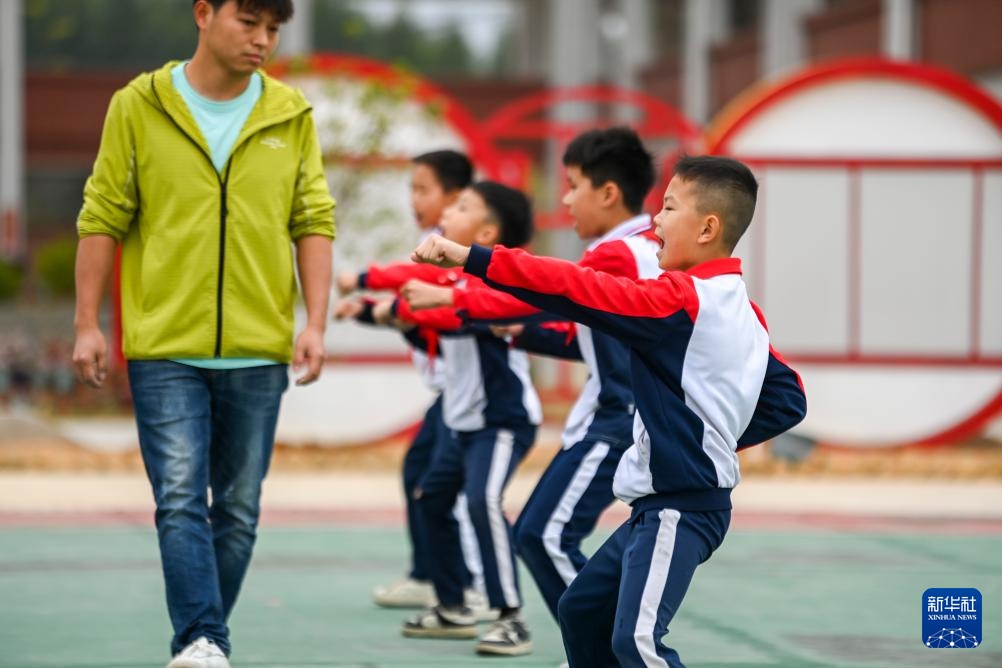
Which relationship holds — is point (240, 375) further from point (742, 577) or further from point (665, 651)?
point (742, 577)

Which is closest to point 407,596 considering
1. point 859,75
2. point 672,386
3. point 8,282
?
point 672,386

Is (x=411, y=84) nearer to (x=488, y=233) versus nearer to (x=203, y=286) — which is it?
(x=488, y=233)

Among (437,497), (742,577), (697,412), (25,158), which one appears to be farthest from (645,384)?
(25,158)

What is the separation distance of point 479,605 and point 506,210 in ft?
4.98

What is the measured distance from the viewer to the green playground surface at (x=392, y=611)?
5672 mm

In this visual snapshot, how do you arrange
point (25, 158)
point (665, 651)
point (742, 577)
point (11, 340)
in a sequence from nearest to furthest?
point (665, 651), point (742, 577), point (11, 340), point (25, 158)

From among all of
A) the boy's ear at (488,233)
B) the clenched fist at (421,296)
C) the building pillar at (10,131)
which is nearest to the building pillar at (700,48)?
the building pillar at (10,131)

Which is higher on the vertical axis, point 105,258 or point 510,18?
point 510,18

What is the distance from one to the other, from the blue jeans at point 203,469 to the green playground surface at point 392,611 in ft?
2.27

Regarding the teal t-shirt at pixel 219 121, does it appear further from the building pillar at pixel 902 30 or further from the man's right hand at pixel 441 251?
the building pillar at pixel 902 30

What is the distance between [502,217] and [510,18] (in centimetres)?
2468

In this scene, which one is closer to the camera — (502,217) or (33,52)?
(502,217)

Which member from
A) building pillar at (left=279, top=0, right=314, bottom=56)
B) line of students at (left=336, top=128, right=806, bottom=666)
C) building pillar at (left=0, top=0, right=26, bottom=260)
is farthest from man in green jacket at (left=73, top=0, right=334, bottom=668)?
building pillar at (left=0, top=0, right=26, bottom=260)

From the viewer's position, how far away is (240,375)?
16.2 feet
